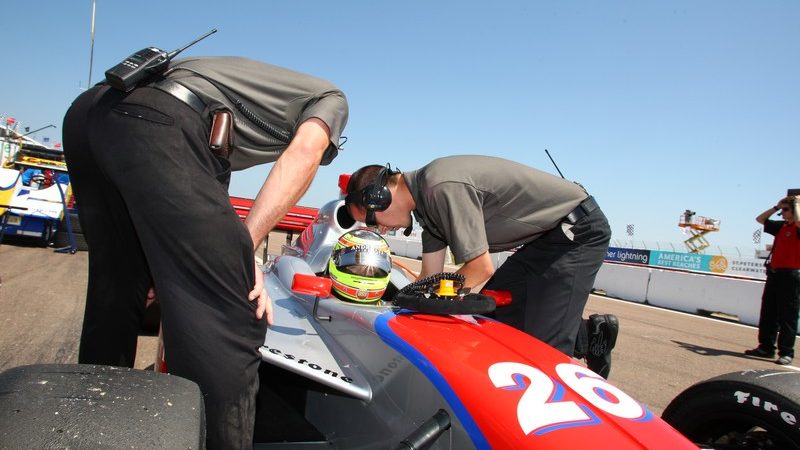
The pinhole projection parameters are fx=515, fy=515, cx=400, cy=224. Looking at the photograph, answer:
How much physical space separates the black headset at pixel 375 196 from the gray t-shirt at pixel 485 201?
0.41 feet

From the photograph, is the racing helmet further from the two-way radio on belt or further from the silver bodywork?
the two-way radio on belt

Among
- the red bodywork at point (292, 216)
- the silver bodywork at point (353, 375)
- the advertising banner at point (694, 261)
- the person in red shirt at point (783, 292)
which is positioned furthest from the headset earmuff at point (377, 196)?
the advertising banner at point (694, 261)

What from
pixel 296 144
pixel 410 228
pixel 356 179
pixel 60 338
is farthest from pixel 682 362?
pixel 60 338

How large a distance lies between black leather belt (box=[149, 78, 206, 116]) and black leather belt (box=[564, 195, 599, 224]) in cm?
196

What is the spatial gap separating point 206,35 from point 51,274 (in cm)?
614

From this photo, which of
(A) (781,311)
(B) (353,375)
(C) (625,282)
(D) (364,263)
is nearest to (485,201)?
(D) (364,263)

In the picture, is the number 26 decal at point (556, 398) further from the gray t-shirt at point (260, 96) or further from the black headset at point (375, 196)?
the black headset at point (375, 196)

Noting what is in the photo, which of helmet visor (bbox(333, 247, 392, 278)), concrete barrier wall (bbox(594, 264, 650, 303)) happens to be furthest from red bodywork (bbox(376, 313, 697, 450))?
concrete barrier wall (bbox(594, 264, 650, 303))

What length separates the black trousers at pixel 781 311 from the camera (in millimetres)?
5508

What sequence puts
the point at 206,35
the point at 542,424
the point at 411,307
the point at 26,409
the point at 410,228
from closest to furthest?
the point at 26,409
the point at 542,424
the point at 206,35
the point at 411,307
the point at 410,228

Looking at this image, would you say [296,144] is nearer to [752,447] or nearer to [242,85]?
[242,85]

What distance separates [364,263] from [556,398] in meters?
1.13

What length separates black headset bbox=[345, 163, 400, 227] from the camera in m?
2.49

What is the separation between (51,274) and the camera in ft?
20.8
